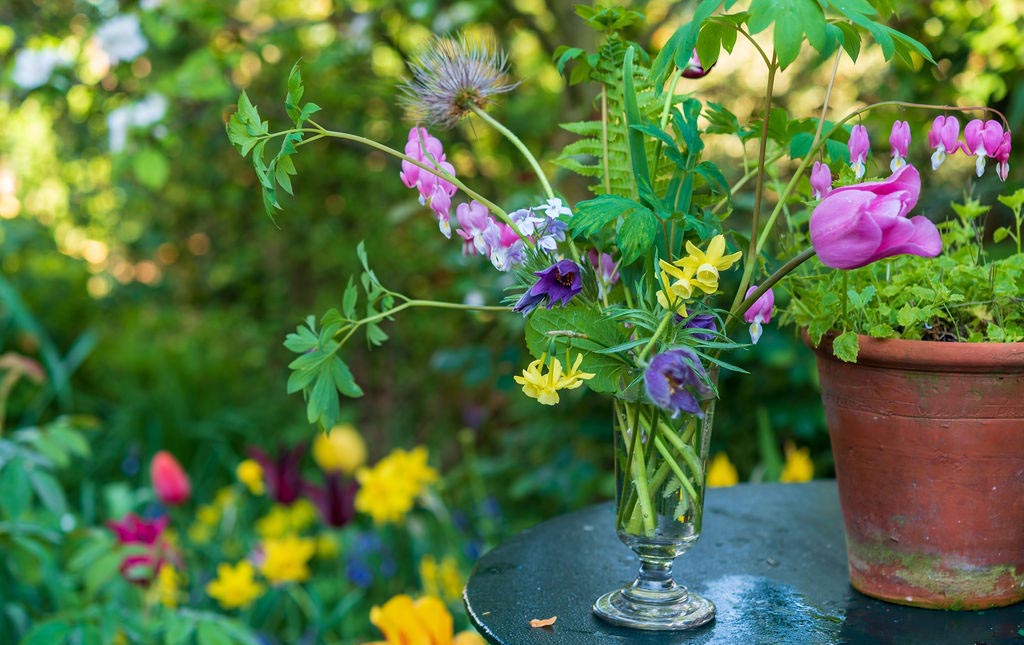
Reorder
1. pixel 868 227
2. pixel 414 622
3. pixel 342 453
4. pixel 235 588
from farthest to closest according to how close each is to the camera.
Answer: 1. pixel 342 453
2. pixel 235 588
3. pixel 414 622
4. pixel 868 227

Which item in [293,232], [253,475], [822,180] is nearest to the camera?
[822,180]

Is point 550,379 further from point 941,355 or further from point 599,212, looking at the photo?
point 941,355

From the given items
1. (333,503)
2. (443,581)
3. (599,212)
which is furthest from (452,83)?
(333,503)

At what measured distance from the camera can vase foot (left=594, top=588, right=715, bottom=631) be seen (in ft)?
2.92

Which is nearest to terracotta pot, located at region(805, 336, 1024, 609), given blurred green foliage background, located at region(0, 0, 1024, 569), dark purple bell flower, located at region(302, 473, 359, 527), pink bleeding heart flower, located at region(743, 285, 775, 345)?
pink bleeding heart flower, located at region(743, 285, 775, 345)

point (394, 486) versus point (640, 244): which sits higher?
point (640, 244)

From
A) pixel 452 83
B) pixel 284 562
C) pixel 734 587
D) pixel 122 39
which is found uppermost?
pixel 122 39

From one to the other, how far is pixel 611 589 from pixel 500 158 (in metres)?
2.21

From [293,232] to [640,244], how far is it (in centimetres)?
298

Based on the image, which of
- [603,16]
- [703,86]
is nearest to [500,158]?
[703,86]

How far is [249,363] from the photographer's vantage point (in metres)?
3.81

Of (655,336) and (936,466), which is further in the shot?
(936,466)

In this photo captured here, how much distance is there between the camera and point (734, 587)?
1.01m

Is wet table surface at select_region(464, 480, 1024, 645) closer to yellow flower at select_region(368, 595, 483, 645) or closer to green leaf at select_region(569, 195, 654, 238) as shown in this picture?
yellow flower at select_region(368, 595, 483, 645)
